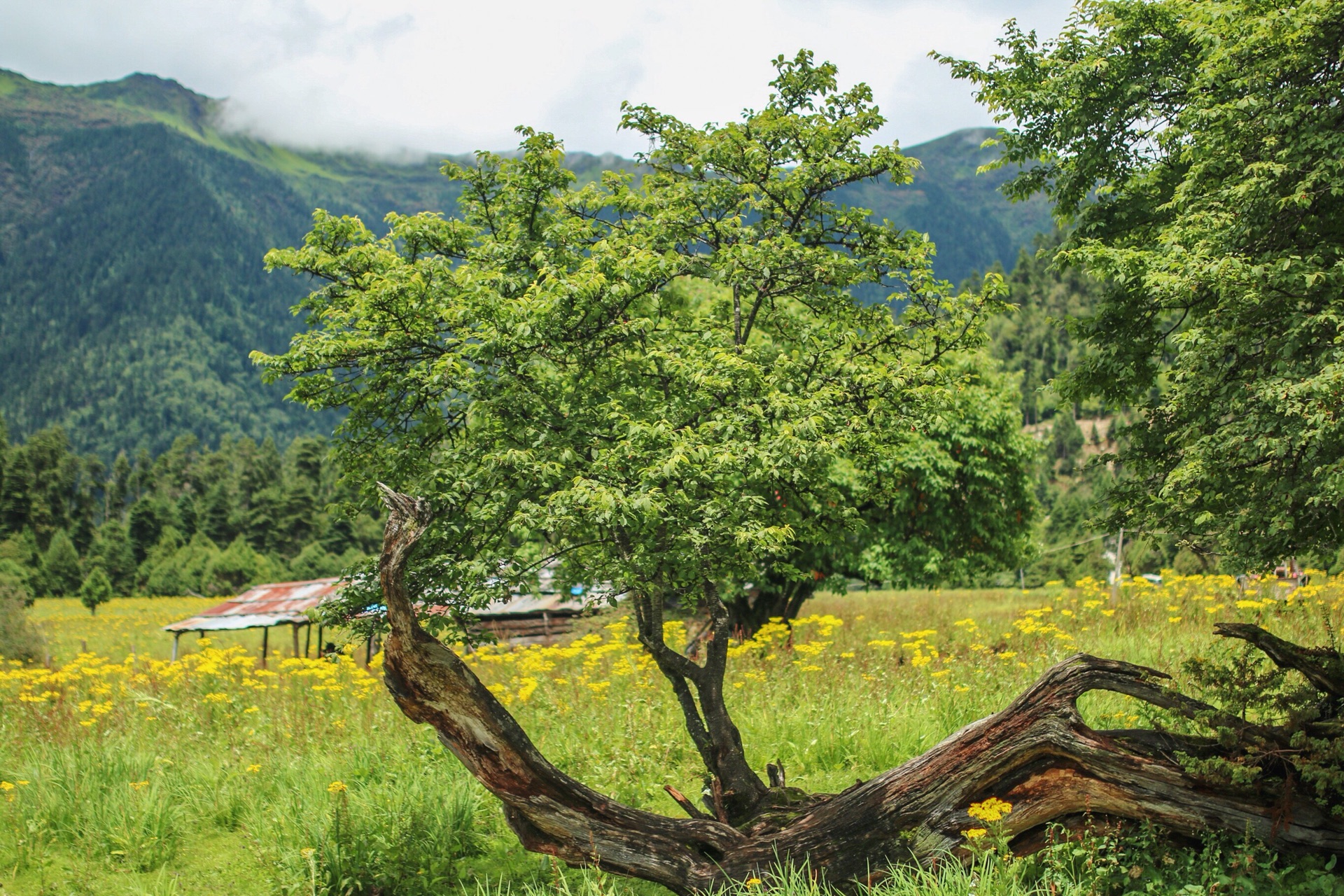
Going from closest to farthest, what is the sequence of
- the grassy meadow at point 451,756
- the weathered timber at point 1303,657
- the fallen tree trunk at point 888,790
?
the fallen tree trunk at point 888,790, the weathered timber at point 1303,657, the grassy meadow at point 451,756

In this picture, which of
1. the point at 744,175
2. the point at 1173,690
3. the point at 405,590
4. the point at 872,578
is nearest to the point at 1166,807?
the point at 1173,690

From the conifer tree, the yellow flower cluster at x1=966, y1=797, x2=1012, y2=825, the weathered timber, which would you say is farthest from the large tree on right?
the conifer tree

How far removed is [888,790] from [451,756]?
15.4 feet

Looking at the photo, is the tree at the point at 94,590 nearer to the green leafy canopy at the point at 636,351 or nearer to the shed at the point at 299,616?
the shed at the point at 299,616

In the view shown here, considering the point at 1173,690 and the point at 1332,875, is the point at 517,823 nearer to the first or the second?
the point at 1173,690

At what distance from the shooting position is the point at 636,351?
6918 mm

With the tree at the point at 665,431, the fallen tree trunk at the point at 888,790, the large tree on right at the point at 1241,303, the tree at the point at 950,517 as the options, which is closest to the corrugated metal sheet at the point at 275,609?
the tree at the point at 950,517

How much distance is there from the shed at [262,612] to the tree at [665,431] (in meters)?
12.7

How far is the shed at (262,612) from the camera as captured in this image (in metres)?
18.8

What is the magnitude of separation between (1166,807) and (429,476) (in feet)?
17.0

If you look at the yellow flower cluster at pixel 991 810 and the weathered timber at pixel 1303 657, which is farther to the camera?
the weathered timber at pixel 1303 657

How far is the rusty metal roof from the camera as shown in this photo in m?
18.9

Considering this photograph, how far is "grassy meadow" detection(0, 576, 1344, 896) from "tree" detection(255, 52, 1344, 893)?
0.48 m

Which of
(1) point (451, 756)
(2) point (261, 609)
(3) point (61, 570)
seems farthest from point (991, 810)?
(3) point (61, 570)
